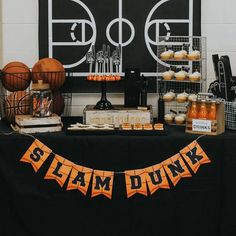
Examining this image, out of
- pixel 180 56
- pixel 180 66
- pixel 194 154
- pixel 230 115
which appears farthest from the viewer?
pixel 180 66

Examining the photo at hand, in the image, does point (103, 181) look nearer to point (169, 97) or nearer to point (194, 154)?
point (194, 154)

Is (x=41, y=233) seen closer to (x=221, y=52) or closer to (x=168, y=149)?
Answer: (x=168, y=149)

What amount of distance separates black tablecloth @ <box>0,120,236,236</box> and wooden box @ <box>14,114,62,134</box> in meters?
0.05

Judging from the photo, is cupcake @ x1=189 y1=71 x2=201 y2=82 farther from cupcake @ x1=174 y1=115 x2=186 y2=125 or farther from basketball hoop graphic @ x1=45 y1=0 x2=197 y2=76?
basketball hoop graphic @ x1=45 y1=0 x2=197 y2=76

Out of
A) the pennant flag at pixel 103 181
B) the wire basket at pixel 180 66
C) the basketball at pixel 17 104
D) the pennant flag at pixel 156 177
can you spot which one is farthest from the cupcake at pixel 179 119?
the basketball at pixel 17 104

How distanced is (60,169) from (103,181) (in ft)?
0.70

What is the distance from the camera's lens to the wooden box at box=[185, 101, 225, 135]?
94.7 inches

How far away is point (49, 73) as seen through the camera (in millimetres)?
2670

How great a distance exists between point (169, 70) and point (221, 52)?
0.47 m

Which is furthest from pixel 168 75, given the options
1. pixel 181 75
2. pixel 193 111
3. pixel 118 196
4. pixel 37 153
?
pixel 37 153

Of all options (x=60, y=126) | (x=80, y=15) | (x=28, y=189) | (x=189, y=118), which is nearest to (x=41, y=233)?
(x=28, y=189)

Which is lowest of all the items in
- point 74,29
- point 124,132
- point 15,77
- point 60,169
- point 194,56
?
point 60,169

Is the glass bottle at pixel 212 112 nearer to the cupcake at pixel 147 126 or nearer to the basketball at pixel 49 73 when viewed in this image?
the cupcake at pixel 147 126

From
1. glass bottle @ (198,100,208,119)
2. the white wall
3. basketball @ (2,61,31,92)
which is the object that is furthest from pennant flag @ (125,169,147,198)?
the white wall
